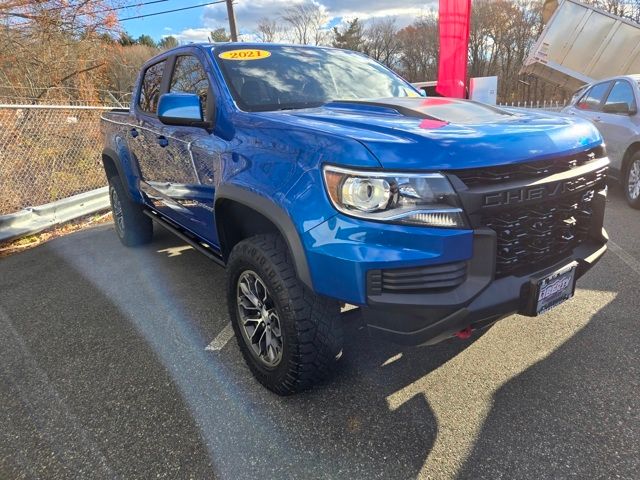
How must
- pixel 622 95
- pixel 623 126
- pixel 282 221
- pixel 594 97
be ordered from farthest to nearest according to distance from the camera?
pixel 594 97 → pixel 622 95 → pixel 623 126 → pixel 282 221

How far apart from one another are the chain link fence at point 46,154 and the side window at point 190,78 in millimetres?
3489

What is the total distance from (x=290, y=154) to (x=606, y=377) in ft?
6.74

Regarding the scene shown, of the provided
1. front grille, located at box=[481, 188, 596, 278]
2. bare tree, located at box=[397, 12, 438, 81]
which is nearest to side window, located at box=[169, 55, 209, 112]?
front grille, located at box=[481, 188, 596, 278]

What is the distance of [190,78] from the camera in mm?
3434

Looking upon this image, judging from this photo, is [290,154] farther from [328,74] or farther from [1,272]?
[1,272]

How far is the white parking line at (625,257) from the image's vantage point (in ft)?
12.8

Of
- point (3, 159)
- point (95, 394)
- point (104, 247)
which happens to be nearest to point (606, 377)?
point (95, 394)

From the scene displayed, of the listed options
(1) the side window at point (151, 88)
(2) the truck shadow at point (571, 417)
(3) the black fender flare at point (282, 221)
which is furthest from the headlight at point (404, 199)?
(1) the side window at point (151, 88)

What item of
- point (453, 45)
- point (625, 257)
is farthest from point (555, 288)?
point (453, 45)

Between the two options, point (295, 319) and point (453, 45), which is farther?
point (453, 45)

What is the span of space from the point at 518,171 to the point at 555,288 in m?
0.60

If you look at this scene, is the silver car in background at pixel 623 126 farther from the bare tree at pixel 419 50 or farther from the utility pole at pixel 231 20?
the bare tree at pixel 419 50

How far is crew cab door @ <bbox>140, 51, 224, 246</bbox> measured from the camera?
2.90 meters

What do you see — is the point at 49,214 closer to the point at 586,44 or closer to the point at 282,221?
the point at 282,221
